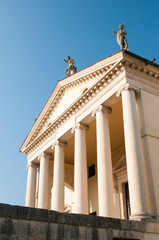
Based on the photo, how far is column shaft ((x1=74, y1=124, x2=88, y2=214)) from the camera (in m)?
15.9

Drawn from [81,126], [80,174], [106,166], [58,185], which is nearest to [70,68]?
[81,126]

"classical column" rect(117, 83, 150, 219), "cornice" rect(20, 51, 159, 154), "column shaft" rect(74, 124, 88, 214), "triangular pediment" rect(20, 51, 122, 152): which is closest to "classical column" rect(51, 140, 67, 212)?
"cornice" rect(20, 51, 159, 154)

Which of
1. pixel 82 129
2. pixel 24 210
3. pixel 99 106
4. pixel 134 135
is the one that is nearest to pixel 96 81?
pixel 99 106

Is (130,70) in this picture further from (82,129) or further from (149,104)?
(82,129)

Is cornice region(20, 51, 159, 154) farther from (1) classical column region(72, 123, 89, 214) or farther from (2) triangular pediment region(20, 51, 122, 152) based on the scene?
(1) classical column region(72, 123, 89, 214)

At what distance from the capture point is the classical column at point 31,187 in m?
23.5

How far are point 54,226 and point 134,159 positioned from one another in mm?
5953

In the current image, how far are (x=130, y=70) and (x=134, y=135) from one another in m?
4.12

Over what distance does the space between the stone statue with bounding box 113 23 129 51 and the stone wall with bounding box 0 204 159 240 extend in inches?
432

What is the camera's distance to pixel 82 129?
61.0 feet

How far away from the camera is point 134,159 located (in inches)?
507

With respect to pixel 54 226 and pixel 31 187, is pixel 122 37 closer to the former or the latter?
pixel 54 226

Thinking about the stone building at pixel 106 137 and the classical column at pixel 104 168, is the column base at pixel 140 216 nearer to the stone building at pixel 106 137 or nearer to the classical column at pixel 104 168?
the stone building at pixel 106 137

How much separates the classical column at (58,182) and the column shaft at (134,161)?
783 centimetres
